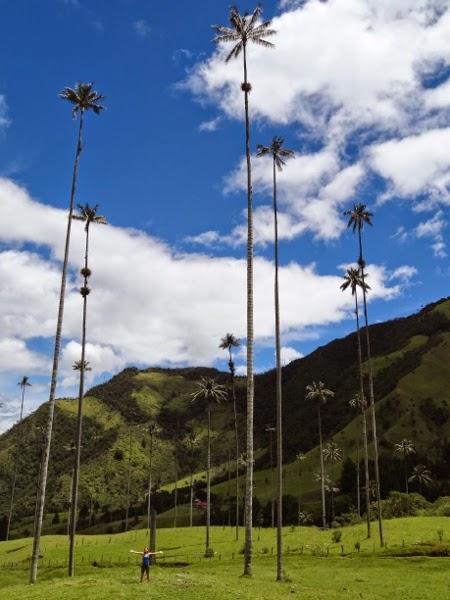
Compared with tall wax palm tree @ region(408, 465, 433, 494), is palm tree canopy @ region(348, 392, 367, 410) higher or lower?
higher

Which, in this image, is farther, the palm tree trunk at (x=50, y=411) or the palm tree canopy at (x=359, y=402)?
the palm tree canopy at (x=359, y=402)

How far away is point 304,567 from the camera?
4988 cm

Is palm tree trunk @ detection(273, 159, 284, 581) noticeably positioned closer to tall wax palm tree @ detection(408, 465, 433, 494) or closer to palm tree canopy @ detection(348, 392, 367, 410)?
palm tree canopy @ detection(348, 392, 367, 410)

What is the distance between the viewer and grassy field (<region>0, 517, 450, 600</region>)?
31000mm

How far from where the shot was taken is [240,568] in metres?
50.2

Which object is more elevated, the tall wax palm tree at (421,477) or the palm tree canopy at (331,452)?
the palm tree canopy at (331,452)

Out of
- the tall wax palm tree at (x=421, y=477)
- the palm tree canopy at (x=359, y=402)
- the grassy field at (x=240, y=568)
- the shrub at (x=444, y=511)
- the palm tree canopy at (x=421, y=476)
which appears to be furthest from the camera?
the tall wax palm tree at (x=421, y=477)

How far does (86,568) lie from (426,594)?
38.9 meters

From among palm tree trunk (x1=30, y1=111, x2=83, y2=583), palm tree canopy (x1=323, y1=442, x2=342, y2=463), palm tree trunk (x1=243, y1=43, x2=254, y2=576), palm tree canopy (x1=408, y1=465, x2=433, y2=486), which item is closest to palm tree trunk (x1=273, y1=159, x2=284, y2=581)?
palm tree trunk (x1=243, y1=43, x2=254, y2=576)

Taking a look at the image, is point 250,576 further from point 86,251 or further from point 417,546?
point 86,251

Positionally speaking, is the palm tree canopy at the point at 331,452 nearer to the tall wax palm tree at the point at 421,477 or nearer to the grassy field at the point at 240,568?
the tall wax palm tree at the point at 421,477

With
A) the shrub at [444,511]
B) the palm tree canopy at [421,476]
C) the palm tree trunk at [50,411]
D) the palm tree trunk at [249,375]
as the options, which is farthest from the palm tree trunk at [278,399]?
the palm tree canopy at [421,476]

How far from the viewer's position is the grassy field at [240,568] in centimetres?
3100

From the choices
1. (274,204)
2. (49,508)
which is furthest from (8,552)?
(49,508)
